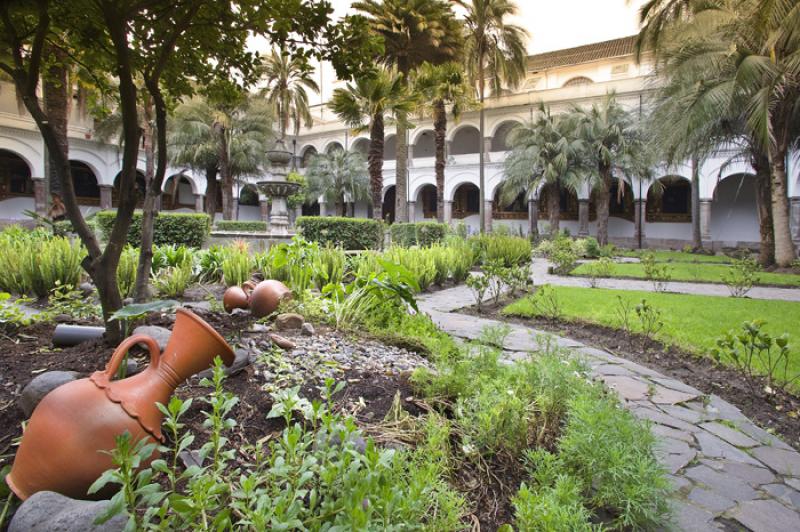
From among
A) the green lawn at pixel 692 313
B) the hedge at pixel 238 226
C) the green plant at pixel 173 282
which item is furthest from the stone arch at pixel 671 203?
the green plant at pixel 173 282

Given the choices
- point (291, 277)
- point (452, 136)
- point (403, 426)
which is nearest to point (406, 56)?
point (452, 136)

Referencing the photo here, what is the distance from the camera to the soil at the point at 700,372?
2906mm

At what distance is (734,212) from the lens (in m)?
25.0

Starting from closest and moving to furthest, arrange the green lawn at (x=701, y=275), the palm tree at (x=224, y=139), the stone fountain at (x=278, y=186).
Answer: the green lawn at (x=701, y=275) → the stone fountain at (x=278, y=186) → the palm tree at (x=224, y=139)

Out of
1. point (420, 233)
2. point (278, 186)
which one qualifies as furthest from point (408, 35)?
point (420, 233)

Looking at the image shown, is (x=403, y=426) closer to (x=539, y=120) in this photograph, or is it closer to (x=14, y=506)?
(x=14, y=506)

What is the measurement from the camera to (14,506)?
138cm

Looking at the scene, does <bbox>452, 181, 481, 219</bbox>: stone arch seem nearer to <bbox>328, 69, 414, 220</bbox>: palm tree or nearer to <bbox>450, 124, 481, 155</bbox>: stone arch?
<bbox>450, 124, 481, 155</bbox>: stone arch

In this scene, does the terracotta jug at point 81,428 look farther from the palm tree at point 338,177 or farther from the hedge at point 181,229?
the palm tree at point 338,177

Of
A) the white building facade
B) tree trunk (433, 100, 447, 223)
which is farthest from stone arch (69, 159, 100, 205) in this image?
tree trunk (433, 100, 447, 223)

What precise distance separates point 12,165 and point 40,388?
31.0m

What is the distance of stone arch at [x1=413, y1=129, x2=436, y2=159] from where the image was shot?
3316cm

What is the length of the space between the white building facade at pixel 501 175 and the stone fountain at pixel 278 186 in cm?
911

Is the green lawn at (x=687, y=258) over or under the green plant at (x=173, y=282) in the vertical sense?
under
